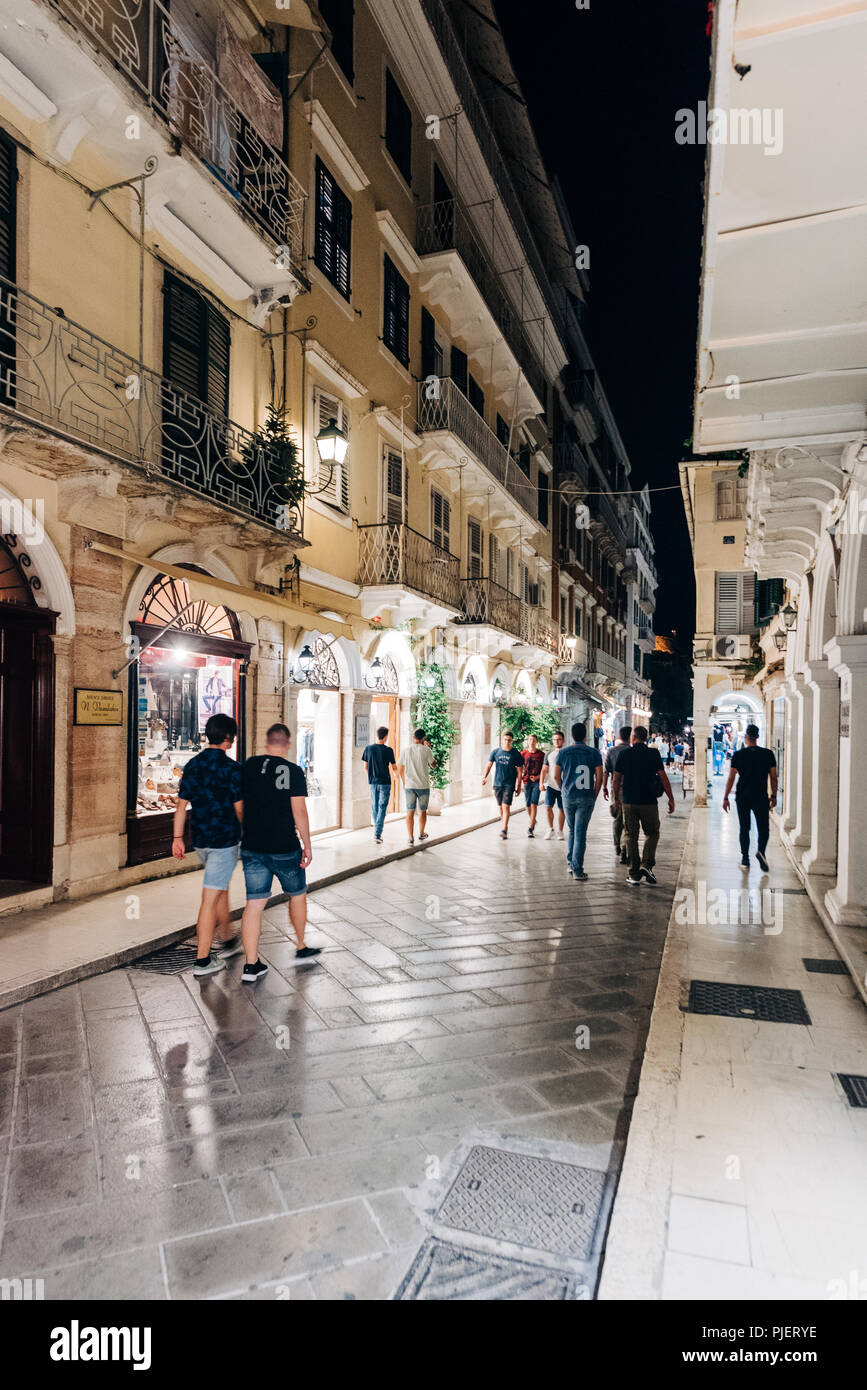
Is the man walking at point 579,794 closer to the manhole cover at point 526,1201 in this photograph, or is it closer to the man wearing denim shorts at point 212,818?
the man wearing denim shorts at point 212,818

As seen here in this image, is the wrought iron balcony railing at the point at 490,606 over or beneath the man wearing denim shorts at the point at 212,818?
over

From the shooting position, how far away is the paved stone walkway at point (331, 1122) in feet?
8.71

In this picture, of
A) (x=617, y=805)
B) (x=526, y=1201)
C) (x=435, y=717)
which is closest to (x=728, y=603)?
(x=435, y=717)

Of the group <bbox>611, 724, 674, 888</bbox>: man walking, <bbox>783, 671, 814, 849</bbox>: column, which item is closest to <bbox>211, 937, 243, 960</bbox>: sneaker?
<bbox>611, 724, 674, 888</bbox>: man walking

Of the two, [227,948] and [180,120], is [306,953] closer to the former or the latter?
[227,948]

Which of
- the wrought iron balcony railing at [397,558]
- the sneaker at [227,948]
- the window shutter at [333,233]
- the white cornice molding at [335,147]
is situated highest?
the white cornice molding at [335,147]

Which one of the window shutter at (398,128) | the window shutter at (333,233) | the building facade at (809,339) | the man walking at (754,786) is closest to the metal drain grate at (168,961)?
the building facade at (809,339)

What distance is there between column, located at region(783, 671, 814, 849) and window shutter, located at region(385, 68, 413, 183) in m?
12.2

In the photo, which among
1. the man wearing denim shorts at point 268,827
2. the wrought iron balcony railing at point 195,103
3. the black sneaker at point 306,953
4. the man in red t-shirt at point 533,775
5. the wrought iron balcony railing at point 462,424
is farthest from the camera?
the wrought iron balcony railing at point 462,424

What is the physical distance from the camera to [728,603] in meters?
25.1

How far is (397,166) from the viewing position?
48.1 ft

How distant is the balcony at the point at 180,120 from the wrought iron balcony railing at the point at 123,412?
1.90m
